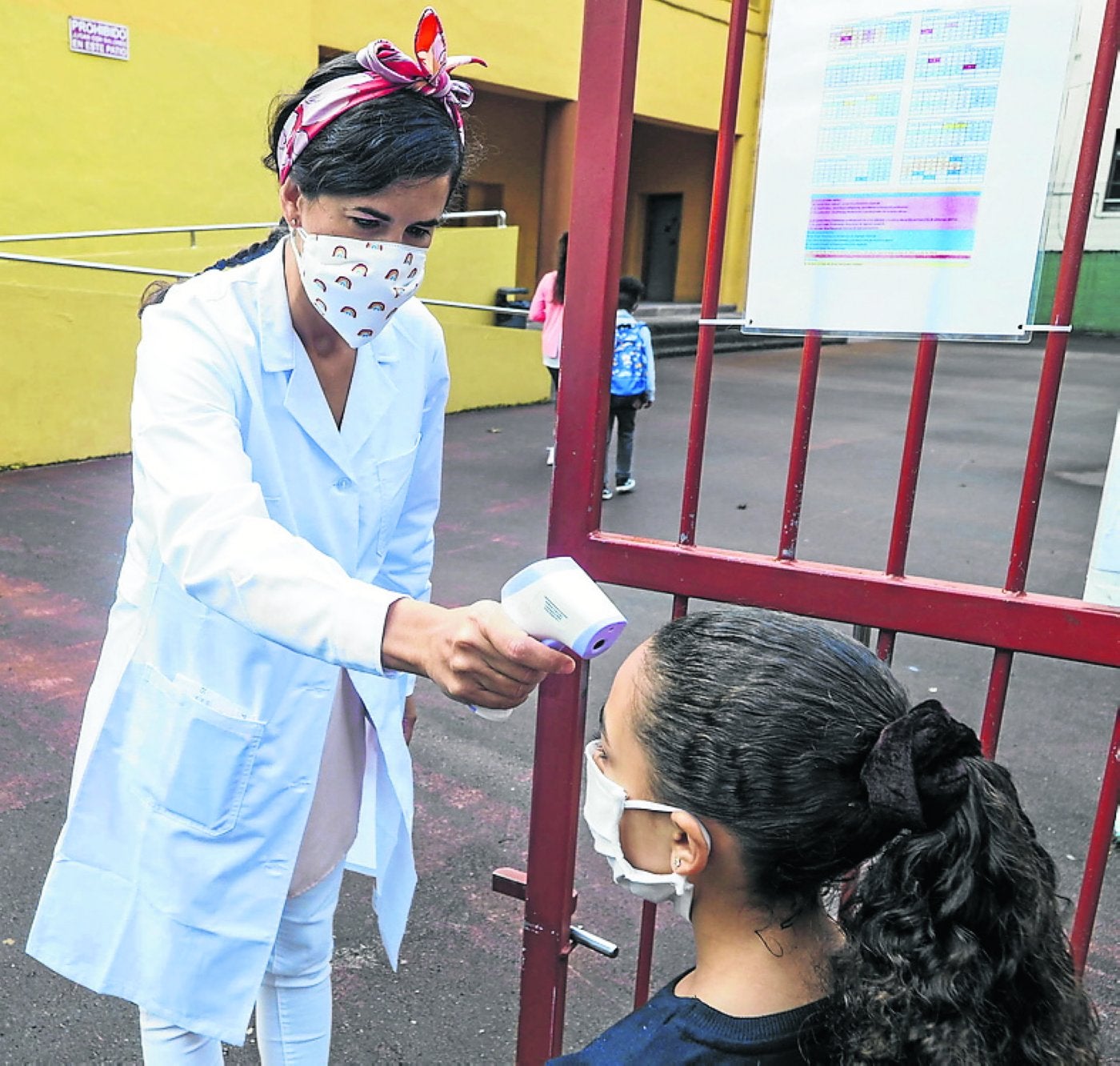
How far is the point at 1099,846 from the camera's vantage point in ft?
4.83

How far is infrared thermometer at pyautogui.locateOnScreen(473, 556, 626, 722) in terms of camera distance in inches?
41.4

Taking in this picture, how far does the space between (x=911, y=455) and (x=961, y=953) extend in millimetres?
706

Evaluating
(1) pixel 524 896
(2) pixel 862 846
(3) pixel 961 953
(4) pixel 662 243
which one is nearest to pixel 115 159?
(1) pixel 524 896

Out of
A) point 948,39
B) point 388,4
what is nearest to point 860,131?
point 948,39

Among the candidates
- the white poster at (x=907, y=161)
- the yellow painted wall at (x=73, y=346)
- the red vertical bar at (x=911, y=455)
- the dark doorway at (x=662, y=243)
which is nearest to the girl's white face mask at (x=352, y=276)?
the white poster at (x=907, y=161)

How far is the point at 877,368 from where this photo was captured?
607 inches

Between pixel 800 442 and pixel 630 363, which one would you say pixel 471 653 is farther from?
pixel 630 363

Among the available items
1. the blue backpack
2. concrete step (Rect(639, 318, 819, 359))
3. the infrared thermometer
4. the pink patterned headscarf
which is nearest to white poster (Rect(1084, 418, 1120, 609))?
the infrared thermometer

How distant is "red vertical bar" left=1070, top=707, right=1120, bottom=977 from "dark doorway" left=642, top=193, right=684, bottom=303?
17.5m

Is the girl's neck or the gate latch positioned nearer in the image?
the girl's neck

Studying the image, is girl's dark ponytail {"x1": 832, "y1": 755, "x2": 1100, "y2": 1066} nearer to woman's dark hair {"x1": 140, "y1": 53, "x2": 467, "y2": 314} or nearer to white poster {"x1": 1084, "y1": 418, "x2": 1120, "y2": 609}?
white poster {"x1": 1084, "y1": 418, "x2": 1120, "y2": 609}

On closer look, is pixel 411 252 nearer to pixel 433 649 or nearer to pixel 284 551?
pixel 284 551

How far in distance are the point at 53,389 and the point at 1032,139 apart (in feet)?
22.8

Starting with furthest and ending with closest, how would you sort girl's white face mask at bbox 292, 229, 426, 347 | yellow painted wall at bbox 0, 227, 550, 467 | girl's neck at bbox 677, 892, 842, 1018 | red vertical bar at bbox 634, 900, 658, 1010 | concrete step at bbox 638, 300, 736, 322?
concrete step at bbox 638, 300, 736, 322, yellow painted wall at bbox 0, 227, 550, 467, red vertical bar at bbox 634, 900, 658, 1010, girl's white face mask at bbox 292, 229, 426, 347, girl's neck at bbox 677, 892, 842, 1018
